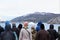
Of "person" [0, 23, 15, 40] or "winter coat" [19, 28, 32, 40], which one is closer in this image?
"person" [0, 23, 15, 40]

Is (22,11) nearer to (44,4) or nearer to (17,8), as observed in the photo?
(17,8)

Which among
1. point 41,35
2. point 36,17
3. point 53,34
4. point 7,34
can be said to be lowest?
point 53,34

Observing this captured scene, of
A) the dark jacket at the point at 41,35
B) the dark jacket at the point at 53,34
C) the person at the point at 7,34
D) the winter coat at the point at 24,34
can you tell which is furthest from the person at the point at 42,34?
the dark jacket at the point at 53,34

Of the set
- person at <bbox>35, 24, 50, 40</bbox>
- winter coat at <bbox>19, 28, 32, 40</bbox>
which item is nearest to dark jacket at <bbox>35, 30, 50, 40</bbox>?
person at <bbox>35, 24, 50, 40</bbox>

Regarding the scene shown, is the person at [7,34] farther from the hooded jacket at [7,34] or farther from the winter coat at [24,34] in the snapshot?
the winter coat at [24,34]

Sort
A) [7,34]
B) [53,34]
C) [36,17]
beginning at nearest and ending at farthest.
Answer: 1. [7,34]
2. [53,34]
3. [36,17]

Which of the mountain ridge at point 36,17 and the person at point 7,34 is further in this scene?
the mountain ridge at point 36,17

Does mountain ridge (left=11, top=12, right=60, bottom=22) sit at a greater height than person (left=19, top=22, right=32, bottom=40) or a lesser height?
greater

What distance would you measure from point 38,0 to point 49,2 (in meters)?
0.76

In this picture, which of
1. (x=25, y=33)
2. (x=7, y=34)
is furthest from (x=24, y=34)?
(x=7, y=34)

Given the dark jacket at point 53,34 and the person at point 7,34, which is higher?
the person at point 7,34

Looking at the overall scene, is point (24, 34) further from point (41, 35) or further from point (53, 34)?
point (53, 34)

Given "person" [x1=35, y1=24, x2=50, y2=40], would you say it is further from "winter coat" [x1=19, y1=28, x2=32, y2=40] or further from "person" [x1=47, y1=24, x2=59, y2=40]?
"person" [x1=47, y1=24, x2=59, y2=40]

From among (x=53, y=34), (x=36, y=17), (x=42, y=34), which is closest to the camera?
(x=42, y=34)
